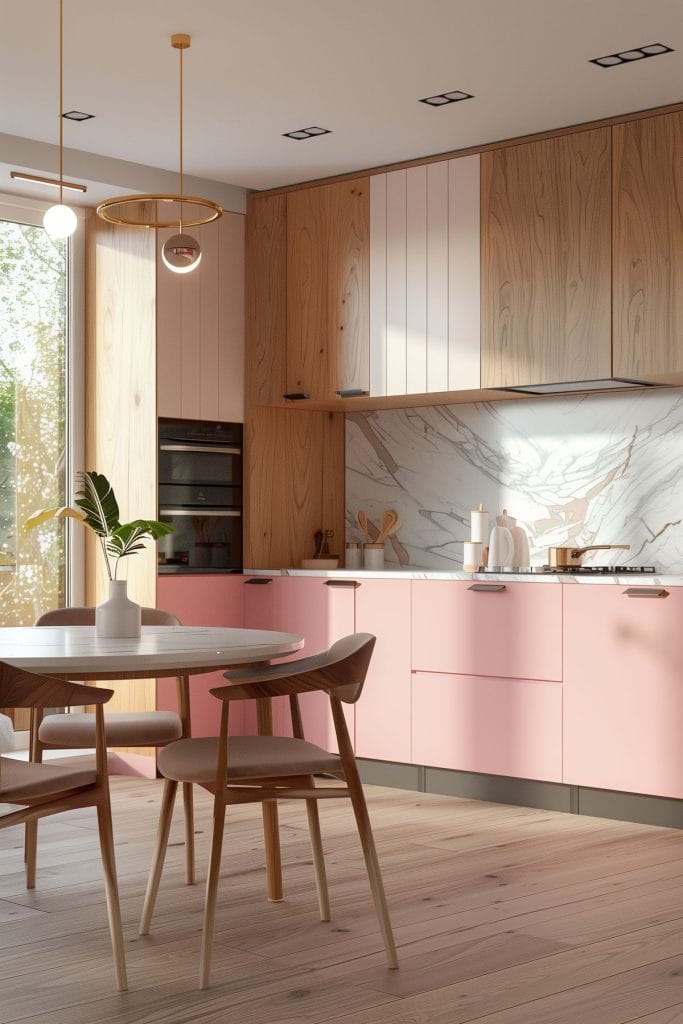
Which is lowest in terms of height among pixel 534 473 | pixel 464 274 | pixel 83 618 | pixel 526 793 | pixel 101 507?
pixel 526 793

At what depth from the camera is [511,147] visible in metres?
5.32

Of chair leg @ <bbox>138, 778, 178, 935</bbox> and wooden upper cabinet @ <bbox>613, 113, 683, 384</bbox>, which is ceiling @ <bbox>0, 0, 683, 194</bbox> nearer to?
wooden upper cabinet @ <bbox>613, 113, 683, 384</bbox>

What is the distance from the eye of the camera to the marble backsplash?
17.6 ft

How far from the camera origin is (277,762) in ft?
10.5

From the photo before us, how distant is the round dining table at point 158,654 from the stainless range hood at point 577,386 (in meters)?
1.95

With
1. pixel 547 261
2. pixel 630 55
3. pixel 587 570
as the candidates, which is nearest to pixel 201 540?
pixel 587 570

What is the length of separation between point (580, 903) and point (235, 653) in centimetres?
125

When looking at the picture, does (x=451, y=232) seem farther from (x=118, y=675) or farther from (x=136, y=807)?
(x=118, y=675)

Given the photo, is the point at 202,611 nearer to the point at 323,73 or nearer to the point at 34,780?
the point at 323,73

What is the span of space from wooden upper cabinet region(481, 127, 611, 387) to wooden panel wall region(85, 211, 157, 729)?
4.75ft

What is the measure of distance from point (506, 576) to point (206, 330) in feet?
5.94

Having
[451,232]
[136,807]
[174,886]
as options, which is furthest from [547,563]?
[174,886]

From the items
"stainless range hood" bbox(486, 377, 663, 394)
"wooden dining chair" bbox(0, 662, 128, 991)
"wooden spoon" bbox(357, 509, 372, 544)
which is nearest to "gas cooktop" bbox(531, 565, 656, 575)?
"stainless range hood" bbox(486, 377, 663, 394)

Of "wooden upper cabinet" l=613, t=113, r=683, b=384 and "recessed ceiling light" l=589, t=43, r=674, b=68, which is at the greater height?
"recessed ceiling light" l=589, t=43, r=674, b=68
